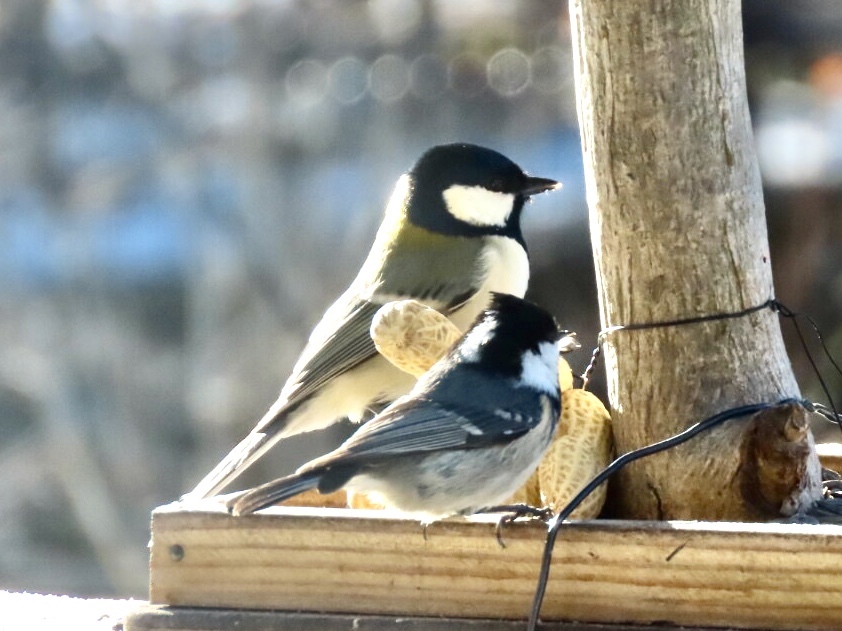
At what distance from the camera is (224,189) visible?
629 cm

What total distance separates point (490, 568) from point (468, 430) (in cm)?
35

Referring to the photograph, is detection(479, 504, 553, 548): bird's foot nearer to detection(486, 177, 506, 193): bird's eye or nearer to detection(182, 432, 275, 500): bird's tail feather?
detection(182, 432, 275, 500): bird's tail feather

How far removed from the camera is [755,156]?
6.62 feet

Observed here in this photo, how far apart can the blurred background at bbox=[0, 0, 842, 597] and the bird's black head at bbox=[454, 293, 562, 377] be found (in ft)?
10.9

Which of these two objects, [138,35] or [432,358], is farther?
[138,35]

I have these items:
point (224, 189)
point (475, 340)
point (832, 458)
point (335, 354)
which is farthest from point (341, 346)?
point (224, 189)

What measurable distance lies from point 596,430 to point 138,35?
466 centimetres

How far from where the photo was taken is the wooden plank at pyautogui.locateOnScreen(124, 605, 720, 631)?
1.75 m

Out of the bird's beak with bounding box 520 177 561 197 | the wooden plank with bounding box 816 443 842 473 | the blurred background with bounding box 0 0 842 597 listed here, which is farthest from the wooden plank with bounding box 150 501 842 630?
the blurred background with bounding box 0 0 842 597

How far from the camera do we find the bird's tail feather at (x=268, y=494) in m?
1.73

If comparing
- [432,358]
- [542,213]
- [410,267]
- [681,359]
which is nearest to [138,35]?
[542,213]

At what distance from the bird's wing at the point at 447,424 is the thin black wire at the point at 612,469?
0.25 meters

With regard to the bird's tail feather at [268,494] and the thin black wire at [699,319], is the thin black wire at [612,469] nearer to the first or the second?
the thin black wire at [699,319]

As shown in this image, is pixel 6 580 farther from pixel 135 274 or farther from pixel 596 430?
pixel 596 430
